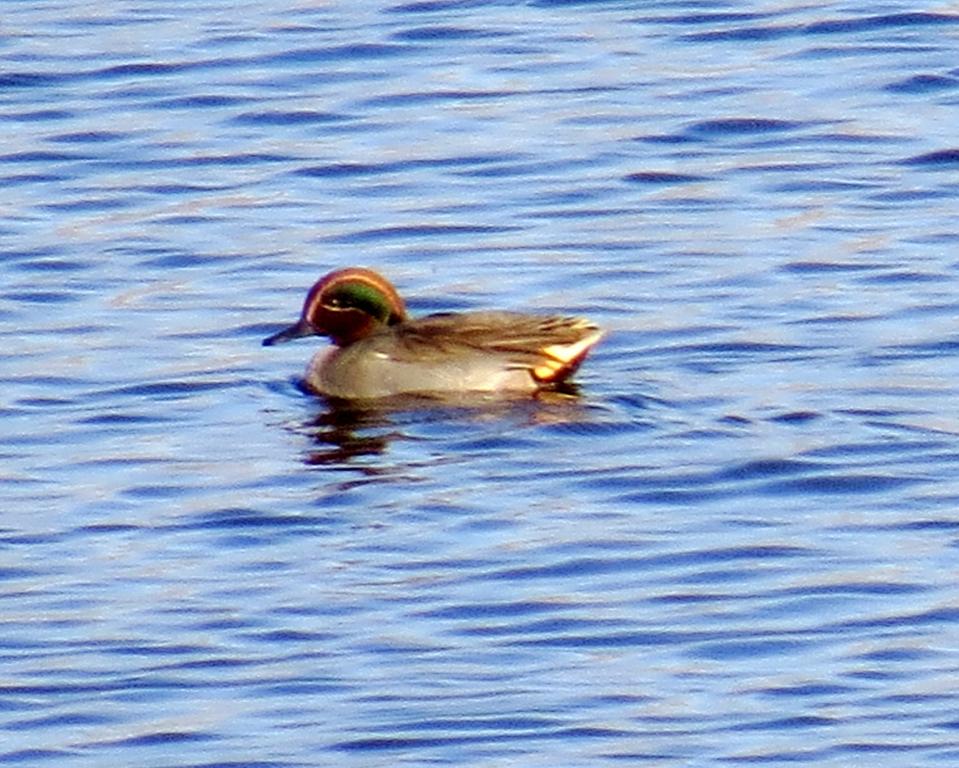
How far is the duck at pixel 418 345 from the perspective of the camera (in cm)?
1249

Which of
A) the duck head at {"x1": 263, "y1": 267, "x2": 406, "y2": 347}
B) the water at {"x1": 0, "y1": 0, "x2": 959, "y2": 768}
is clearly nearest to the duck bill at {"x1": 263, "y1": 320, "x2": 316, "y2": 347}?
the duck head at {"x1": 263, "y1": 267, "x2": 406, "y2": 347}

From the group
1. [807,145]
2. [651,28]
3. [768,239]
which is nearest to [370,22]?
[651,28]

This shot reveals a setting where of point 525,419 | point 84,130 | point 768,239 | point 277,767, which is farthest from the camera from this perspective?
point 84,130

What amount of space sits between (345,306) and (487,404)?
0.81 meters

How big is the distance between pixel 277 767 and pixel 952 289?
18.2ft

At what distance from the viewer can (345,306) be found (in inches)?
515

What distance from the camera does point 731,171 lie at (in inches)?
608

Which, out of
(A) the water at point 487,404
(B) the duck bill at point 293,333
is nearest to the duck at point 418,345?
(B) the duck bill at point 293,333

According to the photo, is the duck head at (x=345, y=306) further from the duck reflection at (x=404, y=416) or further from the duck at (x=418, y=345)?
the duck reflection at (x=404, y=416)

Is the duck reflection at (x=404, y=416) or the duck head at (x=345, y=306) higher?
the duck head at (x=345, y=306)

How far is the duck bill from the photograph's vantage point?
12.9 m

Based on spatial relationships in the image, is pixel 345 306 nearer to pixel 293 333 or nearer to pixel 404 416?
pixel 293 333

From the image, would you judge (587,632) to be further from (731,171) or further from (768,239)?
(731,171)

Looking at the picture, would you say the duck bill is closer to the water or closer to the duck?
the duck
